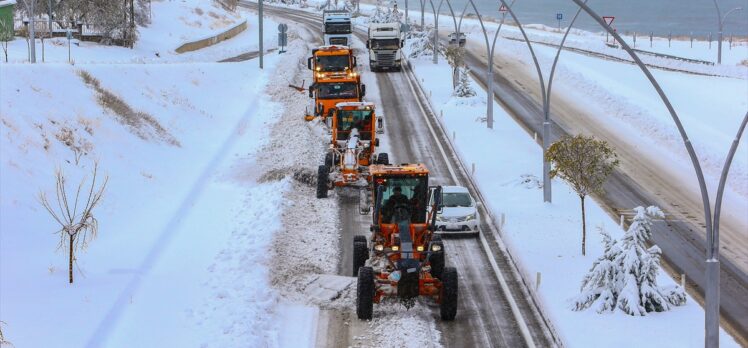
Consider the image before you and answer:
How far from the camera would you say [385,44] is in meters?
61.2

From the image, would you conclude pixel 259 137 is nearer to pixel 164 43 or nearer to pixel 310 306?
pixel 310 306

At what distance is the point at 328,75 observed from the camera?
41.4 m

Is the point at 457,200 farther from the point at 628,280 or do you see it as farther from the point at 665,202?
the point at 665,202

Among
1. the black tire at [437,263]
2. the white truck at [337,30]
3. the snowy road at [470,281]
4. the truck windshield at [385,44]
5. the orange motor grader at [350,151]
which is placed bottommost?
the snowy road at [470,281]

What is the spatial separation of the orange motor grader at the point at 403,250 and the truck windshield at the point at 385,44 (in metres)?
40.9

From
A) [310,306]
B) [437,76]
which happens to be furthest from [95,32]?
[310,306]

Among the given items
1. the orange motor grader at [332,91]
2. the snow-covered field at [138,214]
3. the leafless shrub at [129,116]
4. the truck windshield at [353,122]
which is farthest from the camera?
the orange motor grader at [332,91]

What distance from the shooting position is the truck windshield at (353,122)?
32.2m

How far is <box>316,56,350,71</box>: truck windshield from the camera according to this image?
4525 centimetres

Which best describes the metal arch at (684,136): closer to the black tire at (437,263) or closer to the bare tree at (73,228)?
the black tire at (437,263)

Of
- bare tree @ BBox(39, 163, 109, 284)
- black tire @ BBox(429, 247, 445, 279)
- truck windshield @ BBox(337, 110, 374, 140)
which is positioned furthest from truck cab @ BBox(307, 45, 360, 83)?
black tire @ BBox(429, 247, 445, 279)

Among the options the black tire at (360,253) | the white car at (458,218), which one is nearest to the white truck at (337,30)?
the white car at (458,218)

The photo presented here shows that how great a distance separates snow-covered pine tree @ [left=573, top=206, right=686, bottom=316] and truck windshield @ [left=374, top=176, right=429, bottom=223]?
4155 millimetres

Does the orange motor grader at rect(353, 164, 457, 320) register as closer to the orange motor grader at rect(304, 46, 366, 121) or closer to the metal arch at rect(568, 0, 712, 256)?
the metal arch at rect(568, 0, 712, 256)
